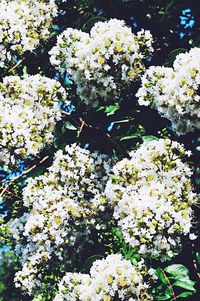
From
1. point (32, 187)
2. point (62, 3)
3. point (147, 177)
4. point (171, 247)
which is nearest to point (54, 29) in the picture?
point (62, 3)

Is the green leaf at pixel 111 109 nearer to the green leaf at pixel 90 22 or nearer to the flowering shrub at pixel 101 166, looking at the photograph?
the flowering shrub at pixel 101 166

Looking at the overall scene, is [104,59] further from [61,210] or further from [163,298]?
[163,298]

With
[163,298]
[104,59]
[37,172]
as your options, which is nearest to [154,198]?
[163,298]

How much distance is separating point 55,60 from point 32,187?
66cm

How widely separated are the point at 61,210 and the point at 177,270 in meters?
0.59

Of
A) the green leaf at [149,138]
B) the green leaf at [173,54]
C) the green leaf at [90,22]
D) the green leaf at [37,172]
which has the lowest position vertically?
the green leaf at [149,138]

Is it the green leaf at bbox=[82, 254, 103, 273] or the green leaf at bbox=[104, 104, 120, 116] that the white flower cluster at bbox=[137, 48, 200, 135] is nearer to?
the green leaf at bbox=[104, 104, 120, 116]

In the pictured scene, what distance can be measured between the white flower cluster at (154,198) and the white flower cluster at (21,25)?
2.85ft

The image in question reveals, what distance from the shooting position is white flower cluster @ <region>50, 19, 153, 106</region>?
300 cm

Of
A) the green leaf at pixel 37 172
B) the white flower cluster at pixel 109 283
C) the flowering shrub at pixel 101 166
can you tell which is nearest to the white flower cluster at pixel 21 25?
the flowering shrub at pixel 101 166

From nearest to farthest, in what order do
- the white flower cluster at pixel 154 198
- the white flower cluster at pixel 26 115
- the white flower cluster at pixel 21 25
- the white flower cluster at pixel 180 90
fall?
the white flower cluster at pixel 154 198, the white flower cluster at pixel 180 90, the white flower cluster at pixel 26 115, the white flower cluster at pixel 21 25

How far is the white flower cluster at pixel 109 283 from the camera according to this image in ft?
8.55

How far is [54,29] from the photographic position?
13.4ft

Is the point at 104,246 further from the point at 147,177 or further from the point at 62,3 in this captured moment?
the point at 62,3
